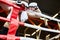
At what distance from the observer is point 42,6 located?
2812 millimetres

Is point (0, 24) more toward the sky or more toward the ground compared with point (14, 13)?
more toward the ground

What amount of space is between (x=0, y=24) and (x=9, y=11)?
0.63 meters

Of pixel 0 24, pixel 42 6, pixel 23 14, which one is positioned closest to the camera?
pixel 23 14

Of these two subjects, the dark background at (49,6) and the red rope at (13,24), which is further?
the dark background at (49,6)

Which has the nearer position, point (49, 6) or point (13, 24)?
point (13, 24)

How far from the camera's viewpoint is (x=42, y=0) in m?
2.84

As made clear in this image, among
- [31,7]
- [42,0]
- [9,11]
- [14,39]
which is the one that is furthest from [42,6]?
[14,39]

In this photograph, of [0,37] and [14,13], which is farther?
[14,13]

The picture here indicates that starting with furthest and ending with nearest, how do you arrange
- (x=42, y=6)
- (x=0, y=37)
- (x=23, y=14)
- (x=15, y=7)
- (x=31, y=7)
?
(x=42, y=6)
(x=31, y=7)
(x=23, y=14)
(x=15, y=7)
(x=0, y=37)

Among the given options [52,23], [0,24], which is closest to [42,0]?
[52,23]

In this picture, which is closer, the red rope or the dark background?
the red rope

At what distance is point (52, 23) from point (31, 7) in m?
0.57

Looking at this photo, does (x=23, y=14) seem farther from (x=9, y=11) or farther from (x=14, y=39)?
(x=14, y=39)

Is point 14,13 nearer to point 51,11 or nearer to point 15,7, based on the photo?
point 15,7
